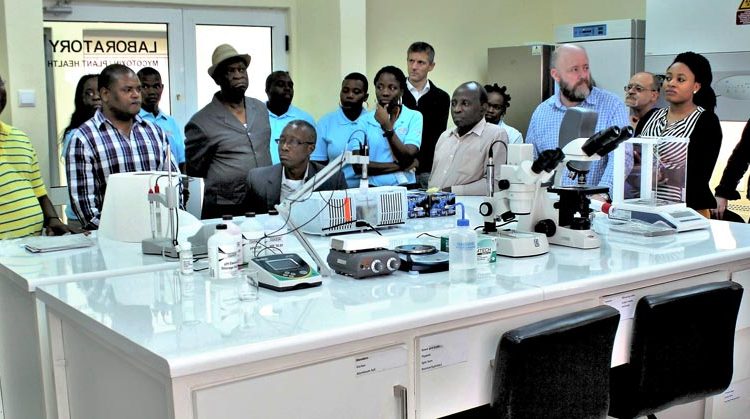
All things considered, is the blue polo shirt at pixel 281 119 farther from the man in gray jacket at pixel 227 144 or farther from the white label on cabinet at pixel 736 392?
the white label on cabinet at pixel 736 392

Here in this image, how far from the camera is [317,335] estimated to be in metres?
1.75

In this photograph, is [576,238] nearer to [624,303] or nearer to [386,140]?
[624,303]

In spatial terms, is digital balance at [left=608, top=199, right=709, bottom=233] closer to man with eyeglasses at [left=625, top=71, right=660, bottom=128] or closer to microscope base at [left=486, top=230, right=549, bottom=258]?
microscope base at [left=486, top=230, right=549, bottom=258]

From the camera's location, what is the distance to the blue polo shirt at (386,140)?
4555 millimetres

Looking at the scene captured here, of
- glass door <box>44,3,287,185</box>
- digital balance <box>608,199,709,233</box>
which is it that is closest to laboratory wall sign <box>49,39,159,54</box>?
glass door <box>44,3,287,185</box>

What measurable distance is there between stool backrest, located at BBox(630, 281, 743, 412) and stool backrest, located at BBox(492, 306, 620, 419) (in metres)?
→ 0.18

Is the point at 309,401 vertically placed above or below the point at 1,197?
below

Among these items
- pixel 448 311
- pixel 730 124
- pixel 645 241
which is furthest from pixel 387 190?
pixel 730 124

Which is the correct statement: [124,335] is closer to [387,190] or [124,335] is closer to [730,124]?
[387,190]

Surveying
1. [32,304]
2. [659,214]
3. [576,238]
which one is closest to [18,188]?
[32,304]

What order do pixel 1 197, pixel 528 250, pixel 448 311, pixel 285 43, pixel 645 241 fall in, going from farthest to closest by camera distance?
1. pixel 285 43
2. pixel 1 197
3. pixel 645 241
4. pixel 528 250
5. pixel 448 311

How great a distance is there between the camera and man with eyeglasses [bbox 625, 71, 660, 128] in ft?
15.9

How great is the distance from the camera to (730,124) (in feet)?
17.7

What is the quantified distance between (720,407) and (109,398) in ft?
6.63
